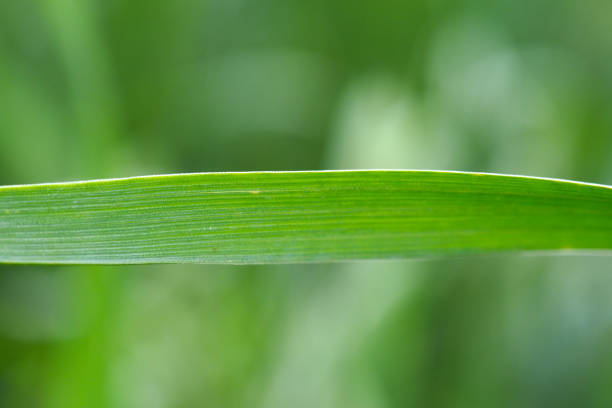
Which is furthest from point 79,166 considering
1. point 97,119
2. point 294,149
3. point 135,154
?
point 294,149

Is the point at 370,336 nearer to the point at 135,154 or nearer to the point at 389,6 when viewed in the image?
the point at 135,154

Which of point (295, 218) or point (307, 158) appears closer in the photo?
point (295, 218)

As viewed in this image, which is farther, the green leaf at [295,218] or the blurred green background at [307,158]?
the blurred green background at [307,158]

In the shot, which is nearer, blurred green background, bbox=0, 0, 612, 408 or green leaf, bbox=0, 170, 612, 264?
green leaf, bbox=0, 170, 612, 264

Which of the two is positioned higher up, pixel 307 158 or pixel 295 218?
pixel 295 218
